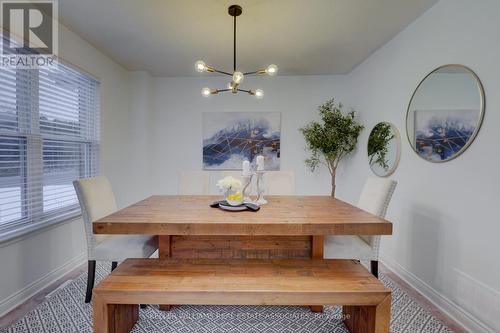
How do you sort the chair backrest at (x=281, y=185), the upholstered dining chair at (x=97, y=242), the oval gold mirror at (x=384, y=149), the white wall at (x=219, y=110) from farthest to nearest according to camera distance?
the white wall at (x=219, y=110) < the chair backrest at (x=281, y=185) < the oval gold mirror at (x=384, y=149) < the upholstered dining chair at (x=97, y=242)

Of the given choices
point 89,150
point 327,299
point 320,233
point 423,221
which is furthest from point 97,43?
point 423,221

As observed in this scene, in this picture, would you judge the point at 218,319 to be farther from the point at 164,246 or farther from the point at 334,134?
the point at 334,134

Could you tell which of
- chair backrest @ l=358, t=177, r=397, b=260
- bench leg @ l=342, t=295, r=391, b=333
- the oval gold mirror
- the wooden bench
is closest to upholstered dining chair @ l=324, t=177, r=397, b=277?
chair backrest @ l=358, t=177, r=397, b=260

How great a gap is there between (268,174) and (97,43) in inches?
101

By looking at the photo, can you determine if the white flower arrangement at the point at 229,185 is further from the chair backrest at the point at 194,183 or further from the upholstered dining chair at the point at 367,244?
the chair backrest at the point at 194,183

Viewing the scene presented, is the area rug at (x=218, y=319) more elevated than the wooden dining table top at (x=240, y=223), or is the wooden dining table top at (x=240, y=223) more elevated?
the wooden dining table top at (x=240, y=223)

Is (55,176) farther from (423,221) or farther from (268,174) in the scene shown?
(423,221)

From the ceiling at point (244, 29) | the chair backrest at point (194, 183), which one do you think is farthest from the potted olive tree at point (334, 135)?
the chair backrest at point (194, 183)

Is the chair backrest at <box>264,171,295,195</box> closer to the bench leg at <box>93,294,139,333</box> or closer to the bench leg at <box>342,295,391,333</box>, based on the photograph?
the bench leg at <box>342,295,391,333</box>

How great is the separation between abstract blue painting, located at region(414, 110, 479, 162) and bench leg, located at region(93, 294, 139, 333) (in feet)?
8.72

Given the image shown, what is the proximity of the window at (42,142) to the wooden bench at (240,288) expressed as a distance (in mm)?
1265

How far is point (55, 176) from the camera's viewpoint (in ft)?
8.36

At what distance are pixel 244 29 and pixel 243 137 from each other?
179cm

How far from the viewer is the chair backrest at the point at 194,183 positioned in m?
3.03
